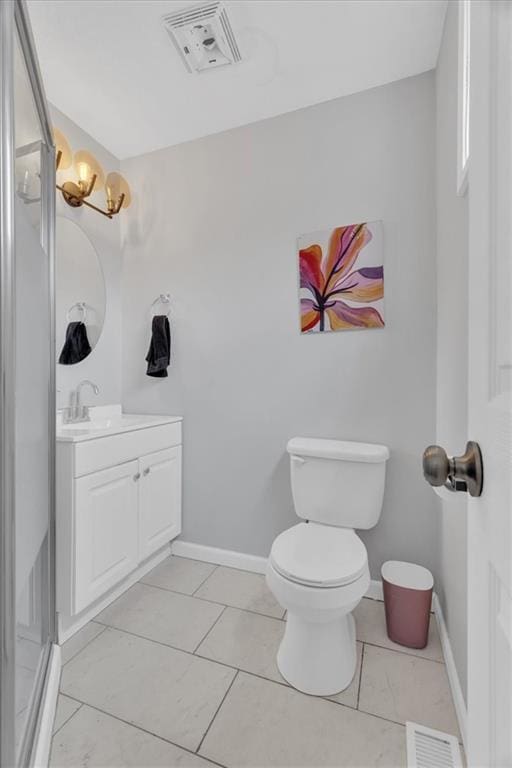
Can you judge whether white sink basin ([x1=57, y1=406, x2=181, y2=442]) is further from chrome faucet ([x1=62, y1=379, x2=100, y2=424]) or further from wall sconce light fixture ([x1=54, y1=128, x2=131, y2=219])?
wall sconce light fixture ([x1=54, y1=128, x2=131, y2=219])

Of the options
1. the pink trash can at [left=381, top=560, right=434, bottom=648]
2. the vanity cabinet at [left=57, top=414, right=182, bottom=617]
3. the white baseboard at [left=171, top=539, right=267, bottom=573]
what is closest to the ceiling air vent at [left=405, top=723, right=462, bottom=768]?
the pink trash can at [left=381, top=560, right=434, bottom=648]

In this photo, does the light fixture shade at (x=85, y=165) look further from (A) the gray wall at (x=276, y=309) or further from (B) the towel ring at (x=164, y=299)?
(B) the towel ring at (x=164, y=299)

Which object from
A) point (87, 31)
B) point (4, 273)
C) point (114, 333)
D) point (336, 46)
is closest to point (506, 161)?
point (4, 273)

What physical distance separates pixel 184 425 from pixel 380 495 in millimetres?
1134

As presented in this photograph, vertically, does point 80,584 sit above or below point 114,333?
below

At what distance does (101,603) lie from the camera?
5.34ft

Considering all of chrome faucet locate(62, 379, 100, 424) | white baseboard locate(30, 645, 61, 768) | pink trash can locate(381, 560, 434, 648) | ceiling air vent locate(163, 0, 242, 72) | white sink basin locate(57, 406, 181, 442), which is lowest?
white baseboard locate(30, 645, 61, 768)

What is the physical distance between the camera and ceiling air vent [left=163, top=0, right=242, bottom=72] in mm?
1388

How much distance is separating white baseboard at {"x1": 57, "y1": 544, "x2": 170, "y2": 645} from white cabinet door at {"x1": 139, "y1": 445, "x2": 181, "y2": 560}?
15cm

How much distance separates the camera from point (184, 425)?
2109mm

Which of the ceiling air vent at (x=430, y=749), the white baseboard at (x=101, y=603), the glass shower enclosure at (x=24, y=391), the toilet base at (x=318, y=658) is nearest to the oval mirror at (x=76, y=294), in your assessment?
the glass shower enclosure at (x=24, y=391)

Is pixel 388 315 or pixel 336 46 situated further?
pixel 388 315

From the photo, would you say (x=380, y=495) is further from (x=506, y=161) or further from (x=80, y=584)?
(x=506, y=161)

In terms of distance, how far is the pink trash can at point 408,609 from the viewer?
138 cm
